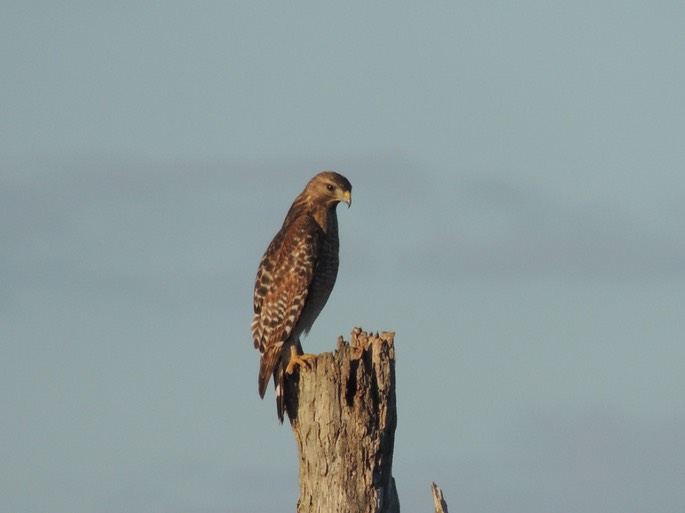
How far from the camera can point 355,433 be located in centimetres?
1223

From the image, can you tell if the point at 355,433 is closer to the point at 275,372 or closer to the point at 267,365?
the point at 275,372

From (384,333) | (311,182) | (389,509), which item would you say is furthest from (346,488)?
(311,182)

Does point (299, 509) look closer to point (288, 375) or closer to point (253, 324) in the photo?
point (288, 375)

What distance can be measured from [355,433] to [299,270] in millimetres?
5206

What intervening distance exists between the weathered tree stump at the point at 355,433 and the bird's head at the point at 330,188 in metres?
5.18

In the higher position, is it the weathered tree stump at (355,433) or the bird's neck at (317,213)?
the bird's neck at (317,213)

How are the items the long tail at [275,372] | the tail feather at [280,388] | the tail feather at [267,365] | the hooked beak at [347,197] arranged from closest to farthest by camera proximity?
the tail feather at [280,388] < the long tail at [275,372] < the tail feather at [267,365] < the hooked beak at [347,197]

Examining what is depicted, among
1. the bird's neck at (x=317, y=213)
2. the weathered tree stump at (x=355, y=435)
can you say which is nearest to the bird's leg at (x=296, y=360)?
the bird's neck at (x=317, y=213)

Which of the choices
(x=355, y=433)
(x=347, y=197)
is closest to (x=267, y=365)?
(x=347, y=197)

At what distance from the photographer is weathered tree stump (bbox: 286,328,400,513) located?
12.2 m

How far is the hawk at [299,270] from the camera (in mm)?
16781

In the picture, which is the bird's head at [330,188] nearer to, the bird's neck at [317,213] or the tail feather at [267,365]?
the bird's neck at [317,213]

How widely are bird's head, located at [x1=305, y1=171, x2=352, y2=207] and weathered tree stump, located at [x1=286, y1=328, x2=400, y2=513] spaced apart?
5.18 m

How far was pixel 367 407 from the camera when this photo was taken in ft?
40.2
